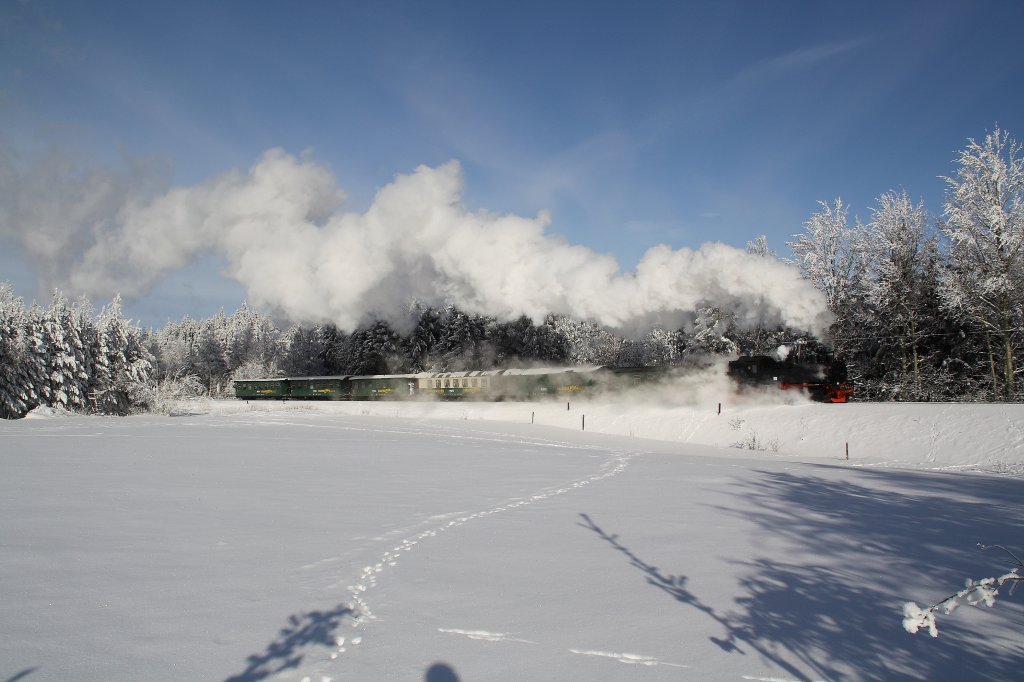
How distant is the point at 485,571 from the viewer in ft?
23.3

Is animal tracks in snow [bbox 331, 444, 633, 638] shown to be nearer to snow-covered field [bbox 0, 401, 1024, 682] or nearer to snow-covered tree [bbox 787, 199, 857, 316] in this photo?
snow-covered field [bbox 0, 401, 1024, 682]

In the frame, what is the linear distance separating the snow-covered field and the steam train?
13.1m

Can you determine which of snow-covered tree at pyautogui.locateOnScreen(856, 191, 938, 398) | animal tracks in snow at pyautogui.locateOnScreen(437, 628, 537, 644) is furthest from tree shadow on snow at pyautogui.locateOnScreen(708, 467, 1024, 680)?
snow-covered tree at pyautogui.locateOnScreen(856, 191, 938, 398)

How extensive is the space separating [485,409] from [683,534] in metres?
31.4

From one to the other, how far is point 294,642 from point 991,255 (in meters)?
39.7

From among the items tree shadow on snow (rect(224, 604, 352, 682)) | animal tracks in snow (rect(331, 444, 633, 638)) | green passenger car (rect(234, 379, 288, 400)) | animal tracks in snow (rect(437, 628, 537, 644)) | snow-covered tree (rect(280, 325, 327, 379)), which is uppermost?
snow-covered tree (rect(280, 325, 327, 379))

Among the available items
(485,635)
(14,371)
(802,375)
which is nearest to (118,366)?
(14,371)

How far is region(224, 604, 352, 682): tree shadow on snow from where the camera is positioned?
15.2ft

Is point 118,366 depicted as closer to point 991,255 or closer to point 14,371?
point 14,371

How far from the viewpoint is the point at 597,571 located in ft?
23.4

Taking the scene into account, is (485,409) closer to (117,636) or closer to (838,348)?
(838,348)

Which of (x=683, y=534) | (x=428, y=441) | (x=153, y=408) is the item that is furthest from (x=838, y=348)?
(x=153, y=408)

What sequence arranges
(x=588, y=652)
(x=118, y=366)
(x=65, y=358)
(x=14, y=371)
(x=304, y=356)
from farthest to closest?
(x=304, y=356)
(x=118, y=366)
(x=65, y=358)
(x=14, y=371)
(x=588, y=652)

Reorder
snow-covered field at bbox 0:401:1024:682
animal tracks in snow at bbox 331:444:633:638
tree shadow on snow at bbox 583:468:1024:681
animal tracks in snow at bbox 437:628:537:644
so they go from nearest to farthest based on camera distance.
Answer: snow-covered field at bbox 0:401:1024:682 → tree shadow on snow at bbox 583:468:1024:681 → animal tracks in snow at bbox 437:628:537:644 → animal tracks in snow at bbox 331:444:633:638
